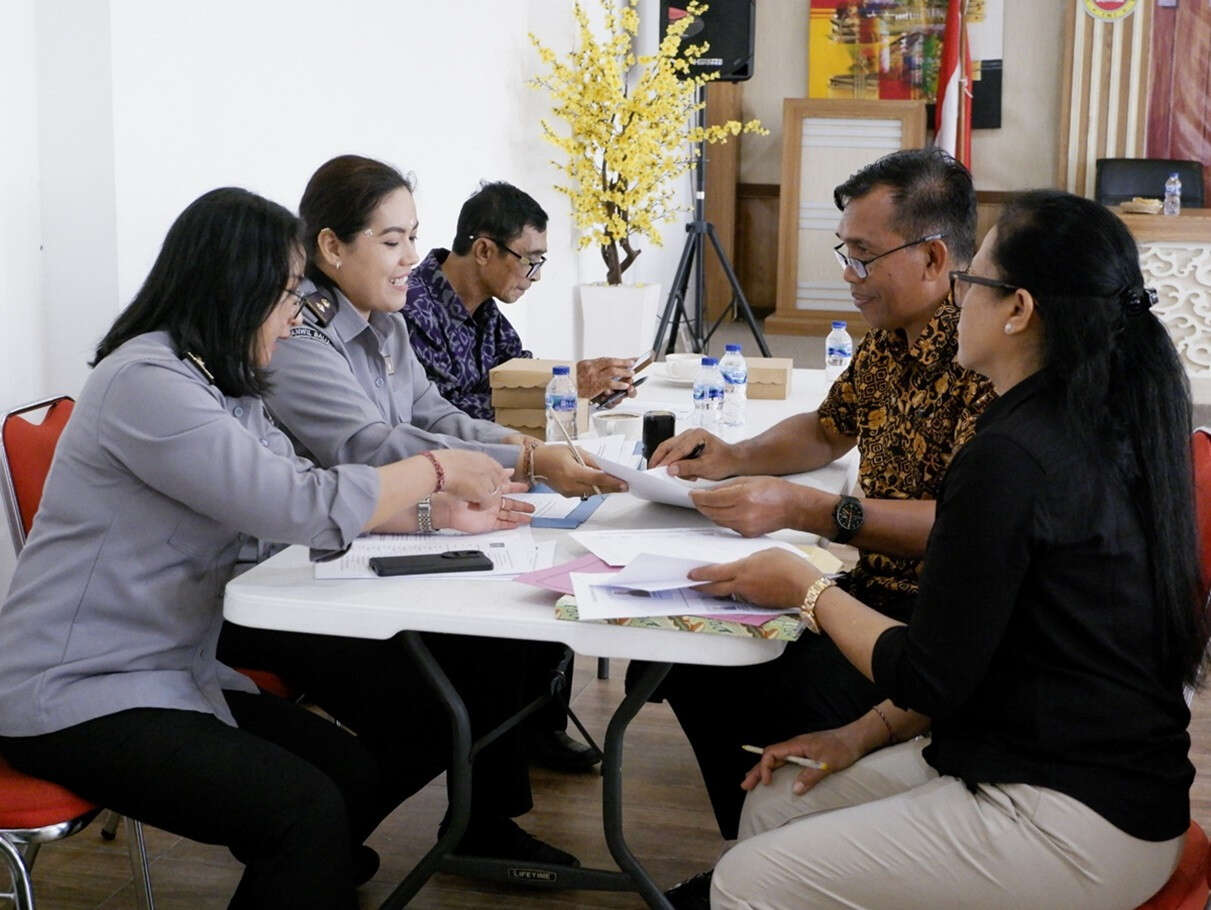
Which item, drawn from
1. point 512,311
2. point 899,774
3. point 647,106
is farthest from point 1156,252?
point 899,774

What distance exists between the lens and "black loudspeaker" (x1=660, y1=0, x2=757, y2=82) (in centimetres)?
732

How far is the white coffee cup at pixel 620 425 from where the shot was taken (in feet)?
9.35

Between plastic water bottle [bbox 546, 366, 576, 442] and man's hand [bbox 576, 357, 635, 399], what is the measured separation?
360mm

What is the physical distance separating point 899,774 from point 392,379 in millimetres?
1343

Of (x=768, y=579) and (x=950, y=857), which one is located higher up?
(x=768, y=579)

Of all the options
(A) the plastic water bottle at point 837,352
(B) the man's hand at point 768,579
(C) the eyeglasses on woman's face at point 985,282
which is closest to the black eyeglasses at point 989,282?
(C) the eyeglasses on woman's face at point 985,282

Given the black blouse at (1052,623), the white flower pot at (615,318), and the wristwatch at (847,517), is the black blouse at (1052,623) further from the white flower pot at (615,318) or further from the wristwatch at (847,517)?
the white flower pot at (615,318)

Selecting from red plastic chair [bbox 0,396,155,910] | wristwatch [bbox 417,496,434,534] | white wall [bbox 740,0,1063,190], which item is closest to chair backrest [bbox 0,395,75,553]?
red plastic chair [bbox 0,396,155,910]

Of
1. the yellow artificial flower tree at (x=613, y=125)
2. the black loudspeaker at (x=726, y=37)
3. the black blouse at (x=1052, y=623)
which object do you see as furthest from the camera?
the black loudspeaker at (x=726, y=37)

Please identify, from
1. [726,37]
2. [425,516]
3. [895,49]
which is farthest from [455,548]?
[895,49]

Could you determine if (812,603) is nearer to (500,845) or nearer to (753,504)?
(753,504)

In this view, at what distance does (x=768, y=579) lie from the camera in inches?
65.1

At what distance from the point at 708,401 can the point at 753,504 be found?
943 millimetres

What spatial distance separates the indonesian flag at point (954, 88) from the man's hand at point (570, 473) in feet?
23.0
